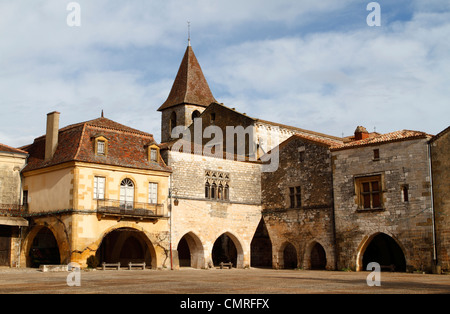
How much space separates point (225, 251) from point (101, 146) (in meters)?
12.8

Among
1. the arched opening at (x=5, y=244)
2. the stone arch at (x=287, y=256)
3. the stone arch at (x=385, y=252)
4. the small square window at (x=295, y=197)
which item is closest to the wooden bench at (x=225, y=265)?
the stone arch at (x=287, y=256)

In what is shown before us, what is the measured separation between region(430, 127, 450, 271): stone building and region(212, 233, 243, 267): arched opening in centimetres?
1394

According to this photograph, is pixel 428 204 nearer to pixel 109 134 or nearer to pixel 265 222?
pixel 265 222

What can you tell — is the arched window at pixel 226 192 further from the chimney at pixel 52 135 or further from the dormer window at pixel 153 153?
the chimney at pixel 52 135

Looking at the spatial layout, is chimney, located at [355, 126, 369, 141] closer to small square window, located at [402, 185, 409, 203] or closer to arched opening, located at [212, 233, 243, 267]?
small square window, located at [402, 185, 409, 203]

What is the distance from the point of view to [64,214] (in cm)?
3097

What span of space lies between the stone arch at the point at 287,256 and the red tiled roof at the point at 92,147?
31.4 feet

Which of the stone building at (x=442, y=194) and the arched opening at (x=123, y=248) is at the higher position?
the stone building at (x=442, y=194)

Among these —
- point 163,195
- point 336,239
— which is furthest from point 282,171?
point 163,195

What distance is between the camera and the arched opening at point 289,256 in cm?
3984

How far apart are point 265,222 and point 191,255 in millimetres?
5651

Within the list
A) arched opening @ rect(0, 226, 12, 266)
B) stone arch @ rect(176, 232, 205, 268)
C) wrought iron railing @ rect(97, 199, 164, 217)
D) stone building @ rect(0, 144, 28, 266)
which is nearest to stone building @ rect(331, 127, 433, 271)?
stone arch @ rect(176, 232, 205, 268)

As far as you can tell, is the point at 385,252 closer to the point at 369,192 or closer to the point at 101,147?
the point at 369,192
